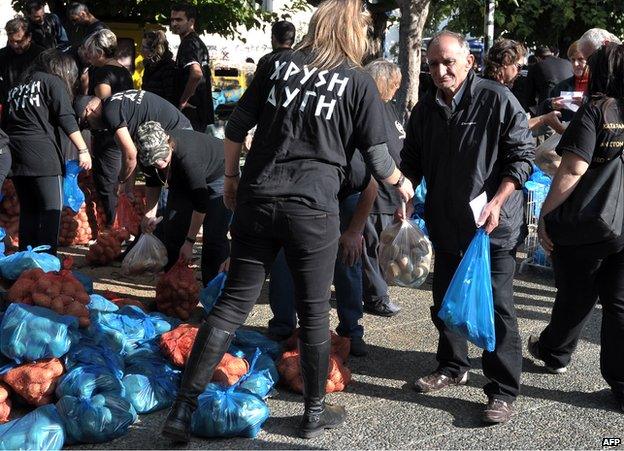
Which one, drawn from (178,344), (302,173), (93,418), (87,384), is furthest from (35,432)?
(302,173)

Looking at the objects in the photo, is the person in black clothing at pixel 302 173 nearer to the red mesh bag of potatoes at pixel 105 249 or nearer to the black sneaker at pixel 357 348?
the black sneaker at pixel 357 348

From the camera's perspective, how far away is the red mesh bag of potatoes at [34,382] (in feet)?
14.1

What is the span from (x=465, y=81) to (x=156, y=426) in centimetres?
225

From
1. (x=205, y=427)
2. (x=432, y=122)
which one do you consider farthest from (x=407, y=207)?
(x=205, y=427)

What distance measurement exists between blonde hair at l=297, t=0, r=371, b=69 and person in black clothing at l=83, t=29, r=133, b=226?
13.4 feet

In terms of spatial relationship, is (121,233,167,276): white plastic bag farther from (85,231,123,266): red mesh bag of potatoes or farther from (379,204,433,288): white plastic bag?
(379,204,433,288): white plastic bag

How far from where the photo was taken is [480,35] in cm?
1722

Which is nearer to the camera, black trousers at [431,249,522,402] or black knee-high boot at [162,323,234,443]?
black knee-high boot at [162,323,234,443]

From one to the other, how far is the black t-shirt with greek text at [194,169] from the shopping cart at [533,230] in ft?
9.65

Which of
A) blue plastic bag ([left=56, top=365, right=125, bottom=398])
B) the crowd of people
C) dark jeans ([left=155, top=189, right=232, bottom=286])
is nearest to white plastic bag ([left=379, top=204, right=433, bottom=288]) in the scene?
the crowd of people

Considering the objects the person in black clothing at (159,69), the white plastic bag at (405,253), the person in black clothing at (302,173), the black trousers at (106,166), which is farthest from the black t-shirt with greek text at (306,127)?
the person in black clothing at (159,69)

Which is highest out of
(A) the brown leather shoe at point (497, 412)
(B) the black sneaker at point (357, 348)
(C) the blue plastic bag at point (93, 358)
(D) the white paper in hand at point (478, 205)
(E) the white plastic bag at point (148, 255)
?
(D) the white paper in hand at point (478, 205)

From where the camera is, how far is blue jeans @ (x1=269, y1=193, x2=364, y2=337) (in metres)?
5.34

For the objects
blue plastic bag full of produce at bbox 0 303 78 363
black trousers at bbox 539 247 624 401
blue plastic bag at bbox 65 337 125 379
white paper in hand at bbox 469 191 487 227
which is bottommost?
blue plastic bag at bbox 65 337 125 379
